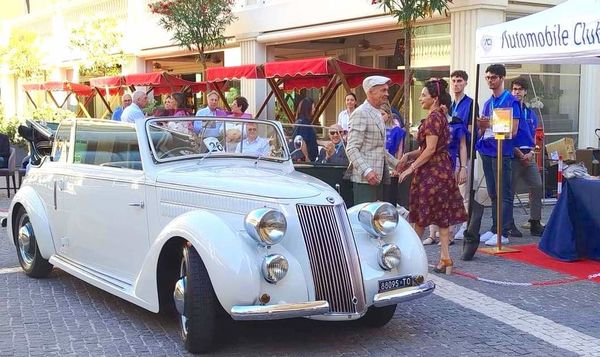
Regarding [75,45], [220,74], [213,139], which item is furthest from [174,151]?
[75,45]

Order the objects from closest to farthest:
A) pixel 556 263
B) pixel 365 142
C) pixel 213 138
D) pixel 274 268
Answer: pixel 274 268 < pixel 213 138 < pixel 365 142 < pixel 556 263

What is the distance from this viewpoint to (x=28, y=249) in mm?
6562

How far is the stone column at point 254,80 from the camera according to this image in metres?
15.8

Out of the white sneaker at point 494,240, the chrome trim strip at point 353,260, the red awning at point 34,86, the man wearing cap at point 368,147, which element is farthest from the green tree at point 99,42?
the chrome trim strip at point 353,260

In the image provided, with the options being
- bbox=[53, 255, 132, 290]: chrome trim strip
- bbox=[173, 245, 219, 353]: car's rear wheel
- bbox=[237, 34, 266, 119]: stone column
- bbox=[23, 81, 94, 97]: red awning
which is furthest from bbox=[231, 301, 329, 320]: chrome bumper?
bbox=[23, 81, 94, 97]: red awning

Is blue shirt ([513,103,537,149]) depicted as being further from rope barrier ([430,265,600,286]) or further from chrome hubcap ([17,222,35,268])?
chrome hubcap ([17,222,35,268])

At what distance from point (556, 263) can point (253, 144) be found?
11.9 feet

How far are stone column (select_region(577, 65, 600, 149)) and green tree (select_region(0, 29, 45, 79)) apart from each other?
64.2 ft

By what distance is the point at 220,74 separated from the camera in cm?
1338

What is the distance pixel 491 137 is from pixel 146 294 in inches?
194

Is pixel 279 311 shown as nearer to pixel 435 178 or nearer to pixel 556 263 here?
pixel 435 178

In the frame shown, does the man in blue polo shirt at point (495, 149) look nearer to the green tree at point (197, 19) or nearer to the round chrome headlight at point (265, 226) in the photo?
the round chrome headlight at point (265, 226)

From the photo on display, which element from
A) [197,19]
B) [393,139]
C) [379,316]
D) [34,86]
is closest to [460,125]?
[393,139]

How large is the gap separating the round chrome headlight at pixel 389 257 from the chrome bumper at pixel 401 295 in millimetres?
172
